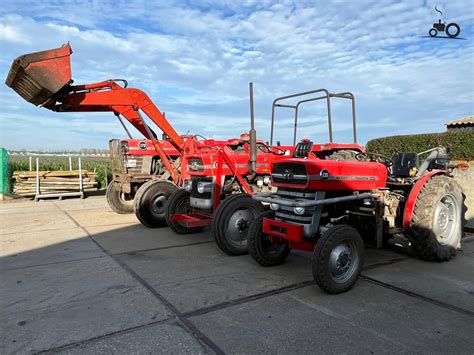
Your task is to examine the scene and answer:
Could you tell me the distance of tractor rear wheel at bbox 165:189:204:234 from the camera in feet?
22.4

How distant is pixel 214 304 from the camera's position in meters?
3.65

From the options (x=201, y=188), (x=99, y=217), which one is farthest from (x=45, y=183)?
(x=201, y=188)

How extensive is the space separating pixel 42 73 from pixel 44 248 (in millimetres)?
3479

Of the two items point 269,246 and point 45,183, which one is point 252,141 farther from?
point 45,183

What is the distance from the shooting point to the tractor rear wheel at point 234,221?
5320 millimetres

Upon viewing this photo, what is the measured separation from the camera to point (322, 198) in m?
4.23

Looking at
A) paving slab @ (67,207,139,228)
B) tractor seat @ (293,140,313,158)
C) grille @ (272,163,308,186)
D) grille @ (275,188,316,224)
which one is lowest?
paving slab @ (67,207,139,228)

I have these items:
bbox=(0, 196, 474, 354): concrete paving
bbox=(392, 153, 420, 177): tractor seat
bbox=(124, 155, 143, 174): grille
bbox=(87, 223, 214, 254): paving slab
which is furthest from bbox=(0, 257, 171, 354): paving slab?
bbox=(124, 155, 143, 174): grille

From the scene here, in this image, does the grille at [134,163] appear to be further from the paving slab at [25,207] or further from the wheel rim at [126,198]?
the paving slab at [25,207]

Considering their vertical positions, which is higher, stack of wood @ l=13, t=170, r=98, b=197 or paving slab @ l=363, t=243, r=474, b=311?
stack of wood @ l=13, t=170, r=98, b=197

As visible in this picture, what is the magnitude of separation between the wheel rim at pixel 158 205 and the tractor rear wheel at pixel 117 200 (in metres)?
2.23

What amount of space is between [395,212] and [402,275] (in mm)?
894

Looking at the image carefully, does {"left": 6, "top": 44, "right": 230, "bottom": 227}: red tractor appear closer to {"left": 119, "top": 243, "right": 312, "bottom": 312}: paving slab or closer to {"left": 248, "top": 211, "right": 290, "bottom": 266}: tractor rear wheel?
{"left": 119, "top": 243, "right": 312, "bottom": 312}: paving slab

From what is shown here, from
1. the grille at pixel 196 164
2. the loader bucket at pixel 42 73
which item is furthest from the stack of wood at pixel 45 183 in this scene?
the grille at pixel 196 164
